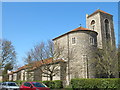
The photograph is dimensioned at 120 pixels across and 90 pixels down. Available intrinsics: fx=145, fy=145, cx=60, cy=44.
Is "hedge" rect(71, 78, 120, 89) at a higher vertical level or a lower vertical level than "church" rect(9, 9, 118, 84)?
lower

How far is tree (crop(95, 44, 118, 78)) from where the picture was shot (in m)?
29.6

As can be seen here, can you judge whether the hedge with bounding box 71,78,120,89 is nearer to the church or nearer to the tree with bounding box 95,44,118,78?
the church

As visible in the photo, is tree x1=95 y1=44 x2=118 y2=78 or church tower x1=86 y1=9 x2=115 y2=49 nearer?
tree x1=95 y1=44 x2=118 y2=78

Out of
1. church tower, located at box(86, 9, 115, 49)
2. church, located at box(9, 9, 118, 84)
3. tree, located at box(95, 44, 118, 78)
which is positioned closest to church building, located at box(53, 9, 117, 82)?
church, located at box(9, 9, 118, 84)

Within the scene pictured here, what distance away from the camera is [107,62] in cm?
3039

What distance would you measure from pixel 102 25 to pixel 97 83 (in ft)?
106

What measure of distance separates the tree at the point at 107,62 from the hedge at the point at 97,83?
11814mm

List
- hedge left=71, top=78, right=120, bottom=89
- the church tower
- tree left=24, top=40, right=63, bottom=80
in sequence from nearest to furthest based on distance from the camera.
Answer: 1. hedge left=71, top=78, right=120, bottom=89
2. tree left=24, top=40, right=63, bottom=80
3. the church tower

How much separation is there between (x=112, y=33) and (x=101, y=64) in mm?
21353

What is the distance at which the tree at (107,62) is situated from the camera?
29.6 metres

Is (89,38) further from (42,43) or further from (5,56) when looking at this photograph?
(5,56)

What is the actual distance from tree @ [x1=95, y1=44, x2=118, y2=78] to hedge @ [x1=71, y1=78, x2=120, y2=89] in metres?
11.8

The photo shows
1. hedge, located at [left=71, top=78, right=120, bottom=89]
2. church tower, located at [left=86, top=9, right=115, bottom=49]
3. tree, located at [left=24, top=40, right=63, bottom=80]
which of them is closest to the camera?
hedge, located at [left=71, top=78, right=120, bottom=89]

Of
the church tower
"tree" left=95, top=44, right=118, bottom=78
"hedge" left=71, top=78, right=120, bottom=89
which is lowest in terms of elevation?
"hedge" left=71, top=78, right=120, bottom=89
